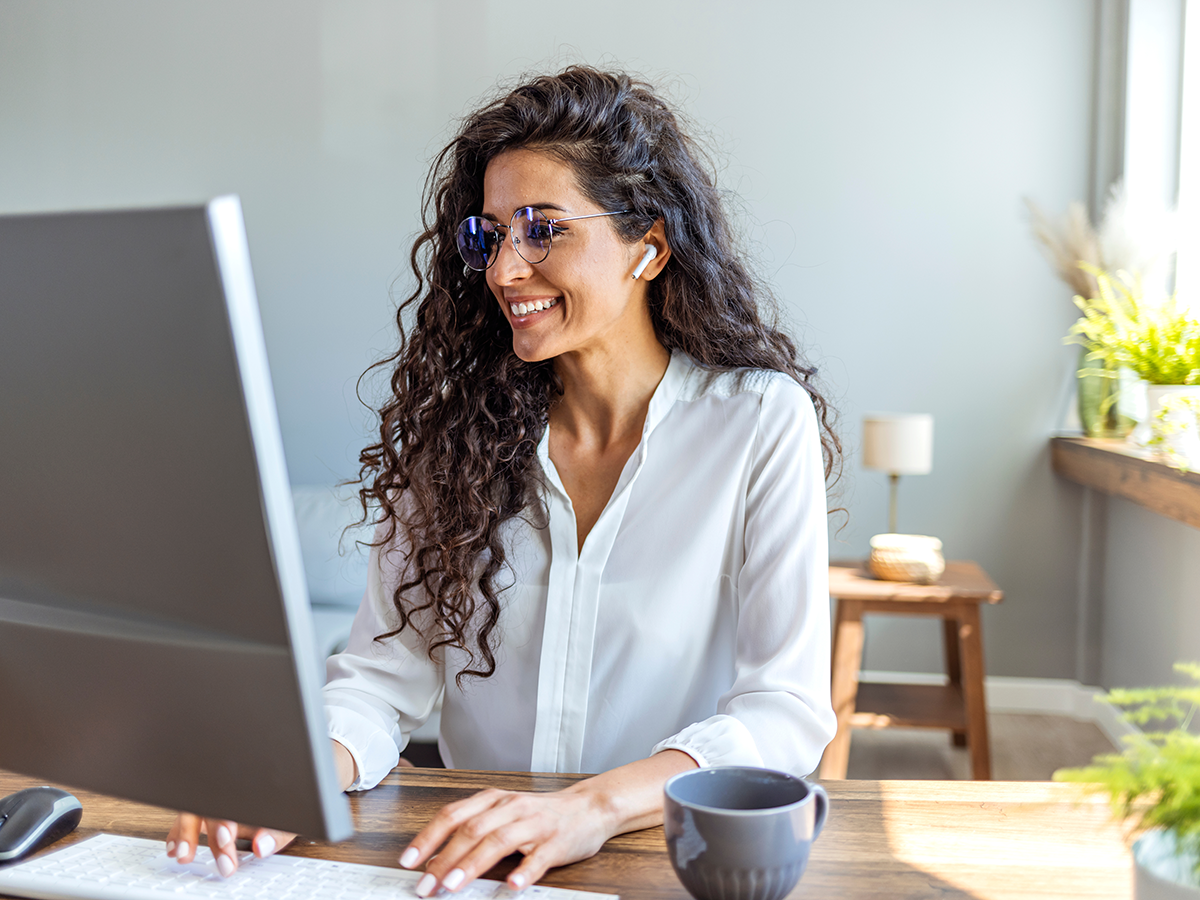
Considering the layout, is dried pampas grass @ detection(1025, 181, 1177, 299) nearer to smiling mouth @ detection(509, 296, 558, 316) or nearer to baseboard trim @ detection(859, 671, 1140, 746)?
baseboard trim @ detection(859, 671, 1140, 746)

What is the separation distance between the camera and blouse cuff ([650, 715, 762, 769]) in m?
0.98

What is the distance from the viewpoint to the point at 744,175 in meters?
3.63

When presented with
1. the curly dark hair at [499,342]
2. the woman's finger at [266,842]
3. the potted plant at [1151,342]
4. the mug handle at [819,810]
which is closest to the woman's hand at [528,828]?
the woman's finger at [266,842]

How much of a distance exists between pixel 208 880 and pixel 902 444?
274cm

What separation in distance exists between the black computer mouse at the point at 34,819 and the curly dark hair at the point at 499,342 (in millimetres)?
474

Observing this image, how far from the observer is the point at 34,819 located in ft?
2.68

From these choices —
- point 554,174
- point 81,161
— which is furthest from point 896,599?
point 81,161

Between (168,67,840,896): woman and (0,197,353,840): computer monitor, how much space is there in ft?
1.99

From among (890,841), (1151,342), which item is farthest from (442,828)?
(1151,342)

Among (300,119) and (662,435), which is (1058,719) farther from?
(300,119)

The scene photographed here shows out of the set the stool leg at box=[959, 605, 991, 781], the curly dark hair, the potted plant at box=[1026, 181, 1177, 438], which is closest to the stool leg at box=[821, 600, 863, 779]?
the stool leg at box=[959, 605, 991, 781]

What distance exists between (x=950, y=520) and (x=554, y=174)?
280cm

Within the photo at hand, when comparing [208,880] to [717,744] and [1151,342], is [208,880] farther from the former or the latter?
[1151,342]

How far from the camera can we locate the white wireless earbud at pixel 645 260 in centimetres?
138
